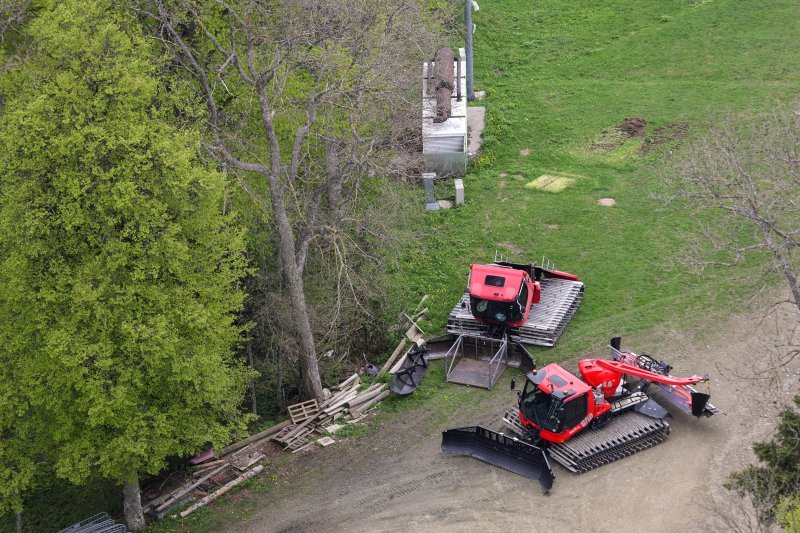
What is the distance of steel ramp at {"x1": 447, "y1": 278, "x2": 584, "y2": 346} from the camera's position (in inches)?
1003

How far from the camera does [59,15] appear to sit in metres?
19.9

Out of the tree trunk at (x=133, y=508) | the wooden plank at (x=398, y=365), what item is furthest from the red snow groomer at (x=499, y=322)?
the tree trunk at (x=133, y=508)

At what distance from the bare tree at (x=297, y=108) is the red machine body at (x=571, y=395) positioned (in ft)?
20.4

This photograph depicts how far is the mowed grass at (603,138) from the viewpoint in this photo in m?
27.5

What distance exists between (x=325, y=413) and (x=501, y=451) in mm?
5444

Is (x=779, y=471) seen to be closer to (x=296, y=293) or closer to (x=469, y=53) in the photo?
(x=296, y=293)

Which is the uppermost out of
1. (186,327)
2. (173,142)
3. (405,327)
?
(173,142)

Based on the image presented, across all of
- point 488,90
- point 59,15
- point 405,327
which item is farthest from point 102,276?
point 488,90

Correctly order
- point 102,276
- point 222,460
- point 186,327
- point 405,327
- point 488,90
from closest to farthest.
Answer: point 102,276, point 186,327, point 222,460, point 405,327, point 488,90

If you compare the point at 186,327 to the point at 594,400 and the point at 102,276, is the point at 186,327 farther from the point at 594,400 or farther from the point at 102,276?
the point at 594,400

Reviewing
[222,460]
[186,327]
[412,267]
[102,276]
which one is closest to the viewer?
[102,276]

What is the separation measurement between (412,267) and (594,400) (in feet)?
33.5

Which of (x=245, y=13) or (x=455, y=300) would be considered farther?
(x=455, y=300)

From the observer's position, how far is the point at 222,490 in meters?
21.6
